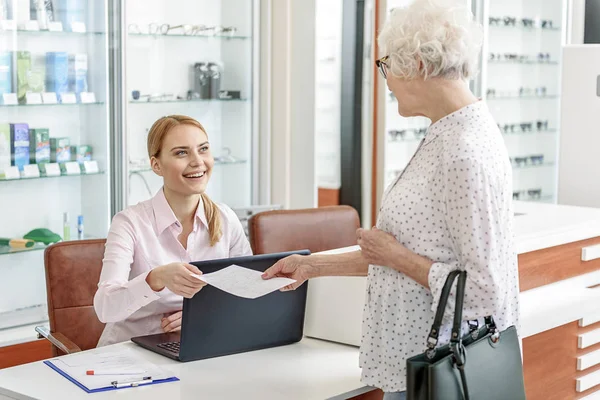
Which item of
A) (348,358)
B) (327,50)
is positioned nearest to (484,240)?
(348,358)

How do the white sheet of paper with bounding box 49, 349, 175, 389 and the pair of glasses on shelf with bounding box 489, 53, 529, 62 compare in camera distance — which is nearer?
the white sheet of paper with bounding box 49, 349, 175, 389

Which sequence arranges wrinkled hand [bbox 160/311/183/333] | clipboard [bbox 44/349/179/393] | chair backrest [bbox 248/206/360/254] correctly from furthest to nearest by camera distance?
chair backrest [bbox 248/206/360/254]
wrinkled hand [bbox 160/311/183/333]
clipboard [bbox 44/349/179/393]

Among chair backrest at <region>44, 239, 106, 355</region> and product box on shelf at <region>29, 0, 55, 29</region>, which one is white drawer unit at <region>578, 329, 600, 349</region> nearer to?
chair backrest at <region>44, 239, 106, 355</region>

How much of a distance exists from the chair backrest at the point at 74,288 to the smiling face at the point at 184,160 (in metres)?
0.37

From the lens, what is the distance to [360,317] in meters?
2.49

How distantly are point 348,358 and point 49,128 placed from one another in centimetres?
245

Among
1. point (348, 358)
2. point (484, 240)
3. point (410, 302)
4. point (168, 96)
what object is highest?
point (168, 96)

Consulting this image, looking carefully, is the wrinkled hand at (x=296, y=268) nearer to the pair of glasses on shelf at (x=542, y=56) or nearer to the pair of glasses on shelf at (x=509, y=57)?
the pair of glasses on shelf at (x=509, y=57)

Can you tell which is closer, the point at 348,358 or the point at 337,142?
the point at 348,358

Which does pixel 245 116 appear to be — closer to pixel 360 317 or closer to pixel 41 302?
pixel 41 302

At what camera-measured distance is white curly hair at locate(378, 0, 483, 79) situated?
1894 millimetres

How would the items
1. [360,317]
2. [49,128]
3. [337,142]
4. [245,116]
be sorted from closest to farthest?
[360,317]
[49,128]
[245,116]
[337,142]

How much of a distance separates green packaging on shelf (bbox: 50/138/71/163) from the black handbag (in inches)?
113

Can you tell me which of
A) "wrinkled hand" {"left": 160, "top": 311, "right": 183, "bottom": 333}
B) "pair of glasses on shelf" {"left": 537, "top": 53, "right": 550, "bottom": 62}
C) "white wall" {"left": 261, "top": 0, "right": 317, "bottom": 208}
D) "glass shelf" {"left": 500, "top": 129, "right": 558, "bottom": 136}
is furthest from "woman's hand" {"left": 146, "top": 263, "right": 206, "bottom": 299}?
"pair of glasses on shelf" {"left": 537, "top": 53, "right": 550, "bottom": 62}
